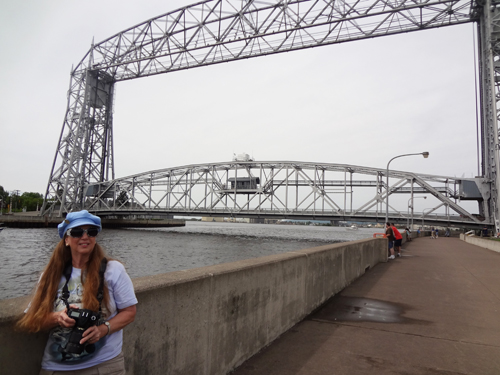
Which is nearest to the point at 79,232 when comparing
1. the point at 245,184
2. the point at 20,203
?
the point at 245,184

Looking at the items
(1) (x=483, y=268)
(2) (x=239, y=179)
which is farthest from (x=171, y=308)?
(2) (x=239, y=179)

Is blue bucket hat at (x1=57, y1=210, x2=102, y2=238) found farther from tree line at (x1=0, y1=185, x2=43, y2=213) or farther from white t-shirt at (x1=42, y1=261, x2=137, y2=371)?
tree line at (x1=0, y1=185, x2=43, y2=213)

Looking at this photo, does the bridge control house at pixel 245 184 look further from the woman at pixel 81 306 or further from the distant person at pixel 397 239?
the woman at pixel 81 306

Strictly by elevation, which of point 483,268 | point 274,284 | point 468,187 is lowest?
point 483,268

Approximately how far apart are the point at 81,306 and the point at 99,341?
25 cm

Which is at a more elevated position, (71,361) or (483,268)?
(71,361)

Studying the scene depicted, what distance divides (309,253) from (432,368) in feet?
9.18

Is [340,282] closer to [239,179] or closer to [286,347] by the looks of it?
[286,347]

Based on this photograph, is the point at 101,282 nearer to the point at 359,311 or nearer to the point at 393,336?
the point at 393,336

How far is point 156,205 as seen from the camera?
8212cm

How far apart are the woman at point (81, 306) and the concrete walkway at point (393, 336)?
7.56 feet

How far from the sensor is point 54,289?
7.70 ft

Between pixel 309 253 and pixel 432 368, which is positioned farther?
pixel 309 253

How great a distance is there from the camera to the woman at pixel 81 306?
2176 millimetres
